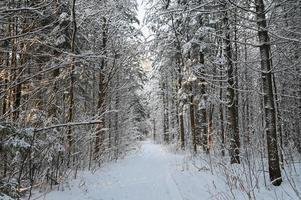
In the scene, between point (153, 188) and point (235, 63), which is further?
point (235, 63)

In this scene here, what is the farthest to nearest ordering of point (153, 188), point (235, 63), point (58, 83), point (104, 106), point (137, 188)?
point (235, 63) < point (58, 83) < point (104, 106) < point (137, 188) < point (153, 188)

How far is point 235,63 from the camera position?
13023 millimetres

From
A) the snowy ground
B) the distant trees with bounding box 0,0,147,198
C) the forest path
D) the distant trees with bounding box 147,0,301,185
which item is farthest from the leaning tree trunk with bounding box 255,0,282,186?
the distant trees with bounding box 0,0,147,198

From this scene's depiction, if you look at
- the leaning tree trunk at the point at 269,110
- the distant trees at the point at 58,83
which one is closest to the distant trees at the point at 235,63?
the leaning tree trunk at the point at 269,110

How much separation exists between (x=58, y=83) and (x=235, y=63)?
7856 mm

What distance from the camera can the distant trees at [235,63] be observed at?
298 inches

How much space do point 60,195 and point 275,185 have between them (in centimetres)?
542

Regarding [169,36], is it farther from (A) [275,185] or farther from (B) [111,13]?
(A) [275,185]

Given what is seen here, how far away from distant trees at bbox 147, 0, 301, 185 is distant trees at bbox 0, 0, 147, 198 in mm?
2624

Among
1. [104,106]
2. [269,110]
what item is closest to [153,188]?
[104,106]

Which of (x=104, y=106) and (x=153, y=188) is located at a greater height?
(x=104, y=106)

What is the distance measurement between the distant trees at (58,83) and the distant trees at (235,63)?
2624mm

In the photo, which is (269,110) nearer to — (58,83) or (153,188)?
(153,188)

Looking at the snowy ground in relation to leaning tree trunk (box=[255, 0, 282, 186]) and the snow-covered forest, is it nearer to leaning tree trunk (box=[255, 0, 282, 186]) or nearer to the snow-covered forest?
the snow-covered forest
